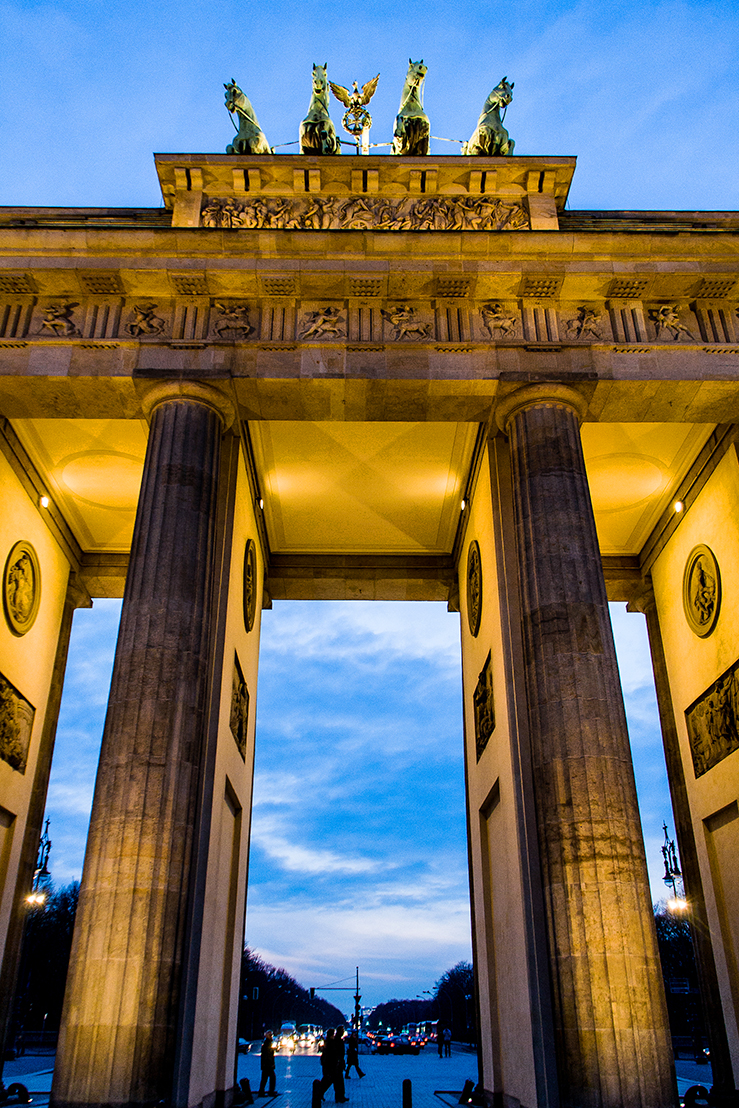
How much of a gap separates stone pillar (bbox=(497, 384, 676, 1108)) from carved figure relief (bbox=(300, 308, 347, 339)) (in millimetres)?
3380

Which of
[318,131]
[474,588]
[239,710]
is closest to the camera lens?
[239,710]

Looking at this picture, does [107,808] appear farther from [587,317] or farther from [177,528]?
[587,317]

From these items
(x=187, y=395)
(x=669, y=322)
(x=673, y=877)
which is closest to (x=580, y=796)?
(x=669, y=322)

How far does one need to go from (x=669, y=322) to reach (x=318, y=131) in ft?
27.1

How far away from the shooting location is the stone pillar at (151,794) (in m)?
9.99

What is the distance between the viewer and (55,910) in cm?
6688

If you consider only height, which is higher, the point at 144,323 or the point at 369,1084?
the point at 144,323

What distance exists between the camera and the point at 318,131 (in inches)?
685

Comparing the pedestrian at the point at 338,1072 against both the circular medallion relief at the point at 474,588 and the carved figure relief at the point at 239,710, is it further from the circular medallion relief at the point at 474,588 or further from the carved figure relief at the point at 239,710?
the circular medallion relief at the point at 474,588

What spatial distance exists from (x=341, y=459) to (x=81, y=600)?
8.13 metres

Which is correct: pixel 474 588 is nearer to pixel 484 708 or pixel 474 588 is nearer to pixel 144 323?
pixel 484 708

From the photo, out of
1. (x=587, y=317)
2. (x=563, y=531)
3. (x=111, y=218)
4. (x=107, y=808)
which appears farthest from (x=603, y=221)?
(x=107, y=808)

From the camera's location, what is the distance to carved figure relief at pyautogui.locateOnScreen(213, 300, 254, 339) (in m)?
14.8

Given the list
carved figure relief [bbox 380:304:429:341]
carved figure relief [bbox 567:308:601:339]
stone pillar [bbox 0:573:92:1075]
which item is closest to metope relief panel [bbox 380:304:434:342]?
carved figure relief [bbox 380:304:429:341]
